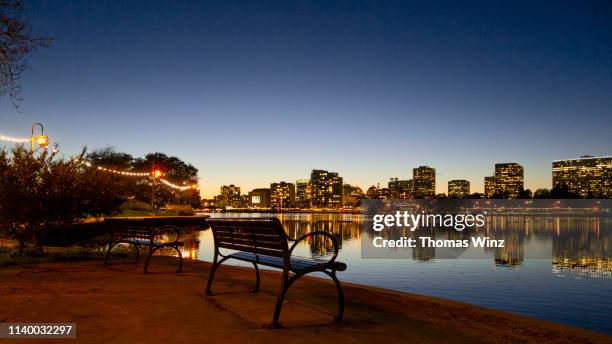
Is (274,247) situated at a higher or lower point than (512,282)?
higher

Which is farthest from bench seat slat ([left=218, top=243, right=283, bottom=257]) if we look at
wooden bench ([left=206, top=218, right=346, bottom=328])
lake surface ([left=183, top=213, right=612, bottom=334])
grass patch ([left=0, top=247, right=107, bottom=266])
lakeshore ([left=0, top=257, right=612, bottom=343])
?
lake surface ([left=183, top=213, right=612, bottom=334])

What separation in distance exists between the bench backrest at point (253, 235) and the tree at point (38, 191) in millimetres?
6962

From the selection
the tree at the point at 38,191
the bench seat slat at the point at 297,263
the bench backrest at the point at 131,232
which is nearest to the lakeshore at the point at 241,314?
the bench seat slat at the point at 297,263

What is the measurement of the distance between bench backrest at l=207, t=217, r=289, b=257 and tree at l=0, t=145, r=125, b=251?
22.8ft

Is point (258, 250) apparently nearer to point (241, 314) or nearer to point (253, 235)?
point (253, 235)

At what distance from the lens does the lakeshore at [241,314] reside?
5004mm

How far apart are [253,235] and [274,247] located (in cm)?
61

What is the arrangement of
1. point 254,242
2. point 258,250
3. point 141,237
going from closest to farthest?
point 258,250 < point 254,242 < point 141,237

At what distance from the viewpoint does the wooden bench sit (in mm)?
5395

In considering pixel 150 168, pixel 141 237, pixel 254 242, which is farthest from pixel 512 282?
pixel 150 168

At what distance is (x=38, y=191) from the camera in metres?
12.3

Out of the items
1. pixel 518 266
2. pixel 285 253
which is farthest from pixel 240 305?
pixel 518 266

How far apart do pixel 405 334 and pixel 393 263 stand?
19.3 metres

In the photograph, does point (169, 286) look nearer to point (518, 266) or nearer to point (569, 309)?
point (569, 309)
